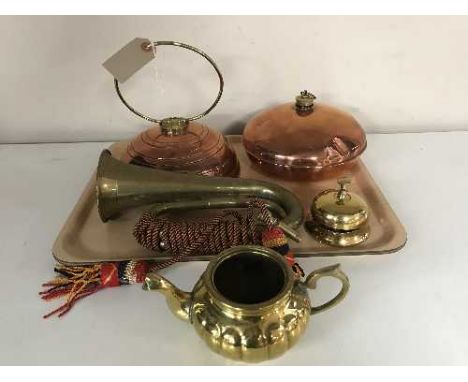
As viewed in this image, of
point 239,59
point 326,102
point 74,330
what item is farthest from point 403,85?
point 74,330

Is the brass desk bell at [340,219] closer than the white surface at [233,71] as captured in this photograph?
Yes

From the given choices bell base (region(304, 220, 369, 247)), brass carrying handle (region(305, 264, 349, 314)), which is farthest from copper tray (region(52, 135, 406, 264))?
brass carrying handle (region(305, 264, 349, 314))

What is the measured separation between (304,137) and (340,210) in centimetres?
16

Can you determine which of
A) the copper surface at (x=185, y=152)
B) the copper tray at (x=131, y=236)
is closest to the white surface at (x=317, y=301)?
the copper tray at (x=131, y=236)

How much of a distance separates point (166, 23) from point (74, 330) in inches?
18.8

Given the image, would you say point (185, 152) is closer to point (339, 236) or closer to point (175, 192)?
point (175, 192)

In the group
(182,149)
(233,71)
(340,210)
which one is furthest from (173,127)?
(340,210)

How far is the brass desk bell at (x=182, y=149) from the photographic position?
692 millimetres

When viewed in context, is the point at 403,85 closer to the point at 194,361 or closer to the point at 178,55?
the point at 178,55

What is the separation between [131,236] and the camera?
628 mm

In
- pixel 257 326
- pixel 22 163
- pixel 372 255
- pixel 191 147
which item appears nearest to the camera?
pixel 257 326

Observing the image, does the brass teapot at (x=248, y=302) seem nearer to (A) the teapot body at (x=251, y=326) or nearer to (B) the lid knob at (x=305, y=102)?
(A) the teapot body at (x=251, y=326)

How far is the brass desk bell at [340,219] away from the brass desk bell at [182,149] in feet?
0.54

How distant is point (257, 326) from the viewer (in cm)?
43
